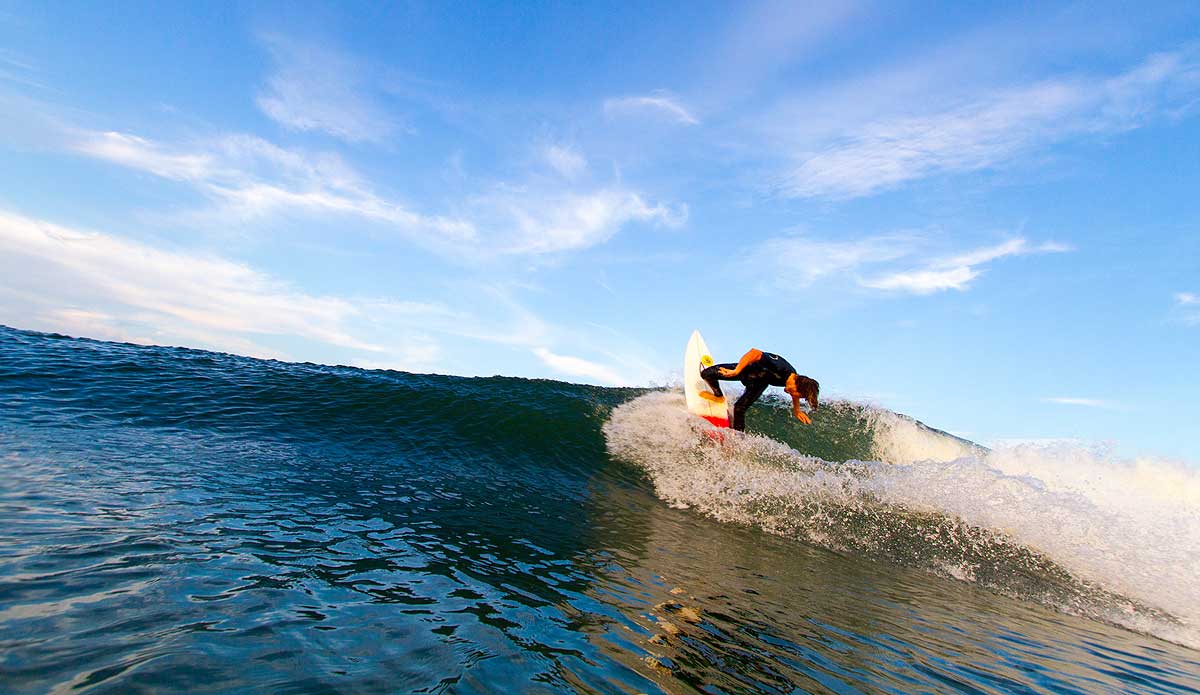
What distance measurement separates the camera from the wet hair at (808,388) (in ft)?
29.7

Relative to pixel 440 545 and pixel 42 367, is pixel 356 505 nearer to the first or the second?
A: pixel 440 545

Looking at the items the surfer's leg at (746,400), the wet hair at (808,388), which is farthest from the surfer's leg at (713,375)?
the wet hair at (808,388)

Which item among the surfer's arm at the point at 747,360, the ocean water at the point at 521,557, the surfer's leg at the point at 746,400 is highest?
the surfer's arm at the point at 747,360

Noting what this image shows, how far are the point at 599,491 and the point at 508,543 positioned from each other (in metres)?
3.43

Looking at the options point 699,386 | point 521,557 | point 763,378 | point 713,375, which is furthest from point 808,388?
point 521,557

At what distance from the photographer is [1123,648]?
184 inches

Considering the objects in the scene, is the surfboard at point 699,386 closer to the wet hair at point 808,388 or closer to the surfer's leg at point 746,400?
the surfer's leg at point 746,400

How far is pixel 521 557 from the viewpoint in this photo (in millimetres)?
4391

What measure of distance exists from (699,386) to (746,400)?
1568 millimetres

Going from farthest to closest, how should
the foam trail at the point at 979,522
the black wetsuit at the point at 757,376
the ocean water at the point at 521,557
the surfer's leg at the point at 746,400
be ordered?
1. the surfer's leg at the point at 746,400
2. the black wetsuit at the point at 757,376
3. the foam trail at the point at 979,522
4. the ocean water at the point at 521,557

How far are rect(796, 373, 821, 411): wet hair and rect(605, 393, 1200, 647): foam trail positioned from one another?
117cm

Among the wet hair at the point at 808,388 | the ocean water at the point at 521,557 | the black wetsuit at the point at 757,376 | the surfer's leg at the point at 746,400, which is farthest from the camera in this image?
the surfer's leg at the point at 746,400

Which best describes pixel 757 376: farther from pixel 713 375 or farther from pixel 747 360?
pixel 713 375

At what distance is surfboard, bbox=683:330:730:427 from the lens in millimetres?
11445
